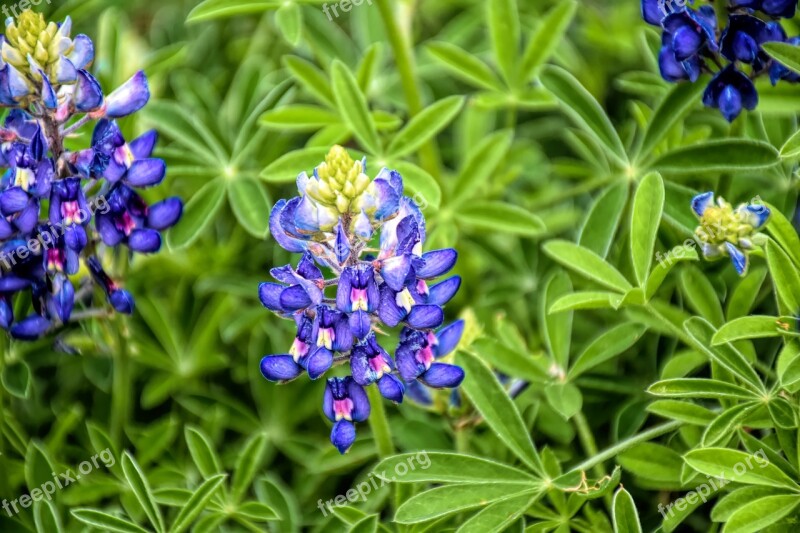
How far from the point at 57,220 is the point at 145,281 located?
102 cm

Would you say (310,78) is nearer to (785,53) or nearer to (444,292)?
(444,292)

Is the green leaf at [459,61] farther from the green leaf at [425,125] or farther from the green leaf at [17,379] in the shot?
the green leaf at [17,379]

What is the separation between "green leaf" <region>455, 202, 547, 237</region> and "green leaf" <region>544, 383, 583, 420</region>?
503mm

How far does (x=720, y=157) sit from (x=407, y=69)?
3.50 feet

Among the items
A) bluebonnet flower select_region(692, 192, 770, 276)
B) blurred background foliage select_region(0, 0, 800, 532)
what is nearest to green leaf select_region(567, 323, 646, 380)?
blurred background foliage select_region(0, 0, 800, 532)

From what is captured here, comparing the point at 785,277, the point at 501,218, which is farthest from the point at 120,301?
the point at 785,277

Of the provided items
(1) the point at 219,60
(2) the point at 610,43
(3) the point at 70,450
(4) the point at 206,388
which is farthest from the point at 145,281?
(2) the point at 610,43

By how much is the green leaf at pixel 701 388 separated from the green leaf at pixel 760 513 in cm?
23

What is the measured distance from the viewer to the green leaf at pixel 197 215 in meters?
2.72

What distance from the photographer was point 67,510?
2.81 m

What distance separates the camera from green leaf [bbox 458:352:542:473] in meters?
2.29

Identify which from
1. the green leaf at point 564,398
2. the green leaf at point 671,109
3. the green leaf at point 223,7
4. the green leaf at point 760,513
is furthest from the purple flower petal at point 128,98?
the green leaf at point 760,513

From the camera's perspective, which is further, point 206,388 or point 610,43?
point 610,43

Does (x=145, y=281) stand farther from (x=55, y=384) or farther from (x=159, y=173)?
(x=159, y=173)
